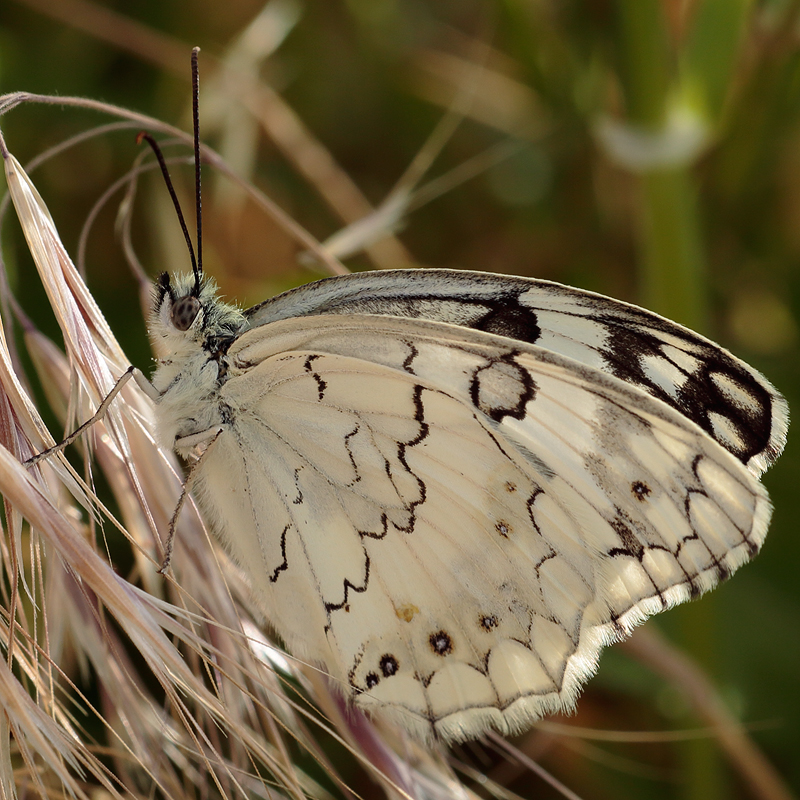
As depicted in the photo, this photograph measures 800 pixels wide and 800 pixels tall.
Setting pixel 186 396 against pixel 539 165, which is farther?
pixel 539 165

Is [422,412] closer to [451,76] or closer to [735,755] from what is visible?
[735,755]

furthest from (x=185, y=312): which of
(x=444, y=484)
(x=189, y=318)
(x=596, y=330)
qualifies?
(x=596, y=330)

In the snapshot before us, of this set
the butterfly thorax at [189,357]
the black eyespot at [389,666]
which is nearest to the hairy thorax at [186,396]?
the butterfly thorax at [189,357]

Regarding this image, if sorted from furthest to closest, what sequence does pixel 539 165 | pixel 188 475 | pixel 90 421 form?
1. pixel 539 165
2. pixel 188 475
3. pixel 90 421

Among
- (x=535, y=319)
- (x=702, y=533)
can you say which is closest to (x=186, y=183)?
(x=535, y=319)

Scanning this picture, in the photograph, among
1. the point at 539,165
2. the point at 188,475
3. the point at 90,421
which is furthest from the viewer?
the point at 539,165

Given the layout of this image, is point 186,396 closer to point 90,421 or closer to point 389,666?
point 90,421

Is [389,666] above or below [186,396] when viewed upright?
below

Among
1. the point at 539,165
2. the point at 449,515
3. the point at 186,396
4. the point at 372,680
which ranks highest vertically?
the point at 539,165
